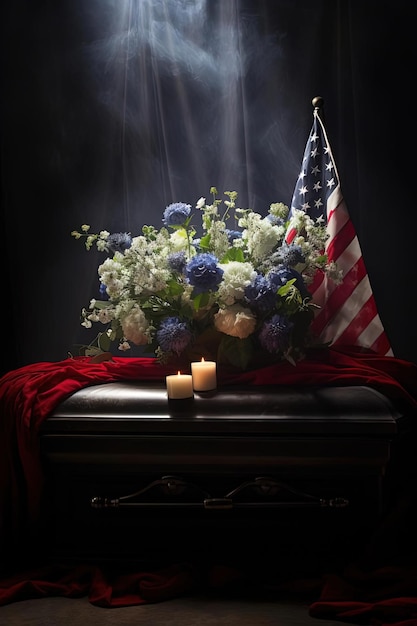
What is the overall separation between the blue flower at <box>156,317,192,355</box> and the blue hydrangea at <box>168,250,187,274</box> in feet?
0.63

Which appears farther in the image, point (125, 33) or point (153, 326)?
point (125, 33)

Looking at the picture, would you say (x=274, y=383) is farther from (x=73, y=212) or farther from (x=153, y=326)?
(x=73, y=212)

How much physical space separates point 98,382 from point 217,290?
50 centimetres

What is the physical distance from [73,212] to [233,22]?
1107 mm

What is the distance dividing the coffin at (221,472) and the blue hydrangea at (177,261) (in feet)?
1.54

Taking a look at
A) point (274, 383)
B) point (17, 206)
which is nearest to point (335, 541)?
point (274, 383)

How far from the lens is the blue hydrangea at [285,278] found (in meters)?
2.23

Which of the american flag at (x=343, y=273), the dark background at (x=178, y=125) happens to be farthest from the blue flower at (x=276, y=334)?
the dark background at (x=178, y=125)

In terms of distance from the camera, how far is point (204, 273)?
2184 mm

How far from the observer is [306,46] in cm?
292

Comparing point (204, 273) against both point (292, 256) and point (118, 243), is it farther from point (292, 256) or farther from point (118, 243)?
point (118, 243)

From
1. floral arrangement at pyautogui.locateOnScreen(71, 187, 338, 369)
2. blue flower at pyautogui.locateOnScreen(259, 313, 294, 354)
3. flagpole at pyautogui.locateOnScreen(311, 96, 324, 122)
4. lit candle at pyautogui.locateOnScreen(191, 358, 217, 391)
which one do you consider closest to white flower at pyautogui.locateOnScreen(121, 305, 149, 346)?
A: floral arrangement at pyautogui.locateOnScreen(71, 187, 338, 369)

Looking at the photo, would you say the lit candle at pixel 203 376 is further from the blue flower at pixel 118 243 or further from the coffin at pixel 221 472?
the blue flower at pixel 118 243

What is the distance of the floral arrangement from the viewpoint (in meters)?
2.21
